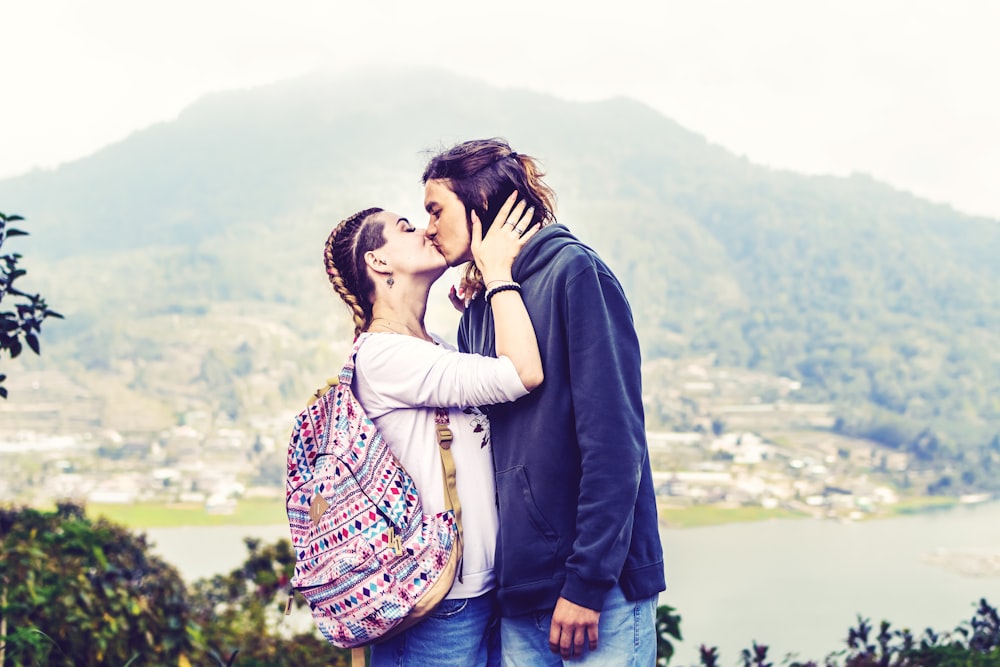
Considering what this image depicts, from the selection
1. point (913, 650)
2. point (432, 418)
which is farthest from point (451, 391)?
point (913, 650)

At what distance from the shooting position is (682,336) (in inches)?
1244

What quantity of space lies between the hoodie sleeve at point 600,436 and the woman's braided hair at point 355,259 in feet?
1.35

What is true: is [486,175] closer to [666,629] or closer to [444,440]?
[444,440]

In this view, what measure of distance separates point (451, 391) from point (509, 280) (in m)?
0.20

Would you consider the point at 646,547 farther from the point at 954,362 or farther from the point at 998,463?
the point at 954,362

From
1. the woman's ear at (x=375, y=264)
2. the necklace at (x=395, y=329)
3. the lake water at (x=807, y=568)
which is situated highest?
the woman's ear at (x=375, y=264)

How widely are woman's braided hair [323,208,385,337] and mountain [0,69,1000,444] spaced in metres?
24.7

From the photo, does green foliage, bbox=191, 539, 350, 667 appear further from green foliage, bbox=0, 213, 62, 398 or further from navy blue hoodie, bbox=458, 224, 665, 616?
navy blue hoodie, bbox=458, 224, 665, 616

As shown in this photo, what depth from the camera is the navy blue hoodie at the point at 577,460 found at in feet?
4.66

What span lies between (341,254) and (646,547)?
2.35 ft

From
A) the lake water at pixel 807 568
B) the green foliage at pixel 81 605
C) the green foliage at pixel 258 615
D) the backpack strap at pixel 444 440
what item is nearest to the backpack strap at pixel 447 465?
the backpack strap at pixel 444 440

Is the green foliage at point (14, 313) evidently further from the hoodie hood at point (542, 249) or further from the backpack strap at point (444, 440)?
the hoodie hood at point (542, 249)

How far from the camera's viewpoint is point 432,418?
161 cm

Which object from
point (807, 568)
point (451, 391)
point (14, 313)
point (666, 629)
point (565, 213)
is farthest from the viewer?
point (565, 213)
